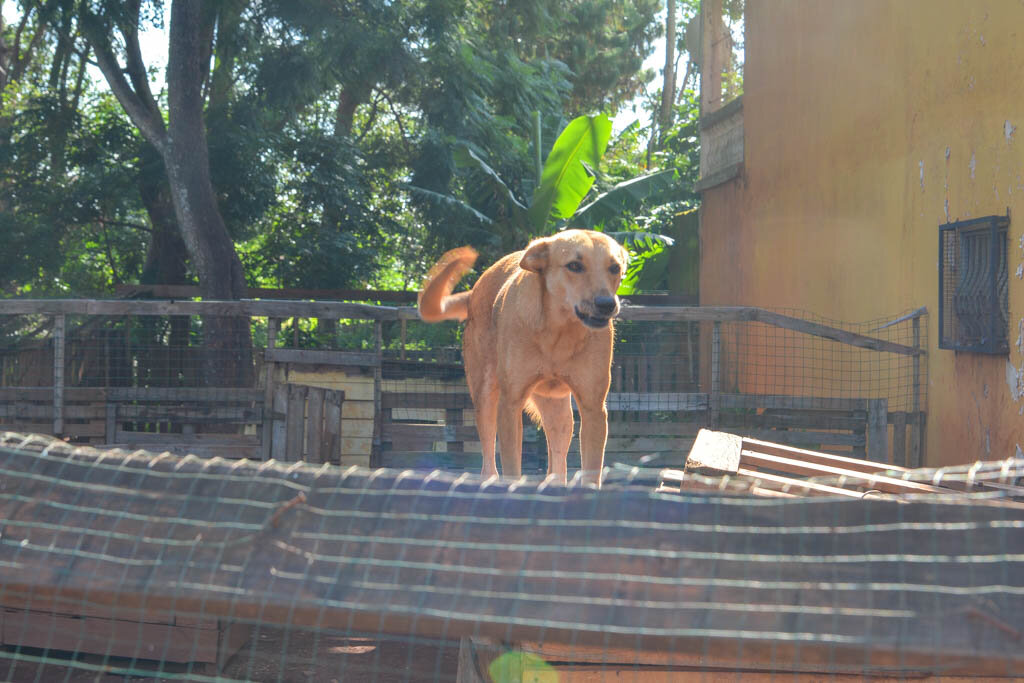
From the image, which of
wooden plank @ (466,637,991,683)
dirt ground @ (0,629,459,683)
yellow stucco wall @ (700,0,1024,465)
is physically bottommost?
dirt ground @ (0,629,459,683)

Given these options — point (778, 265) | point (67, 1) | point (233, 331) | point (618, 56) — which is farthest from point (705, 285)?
point (618, 56)

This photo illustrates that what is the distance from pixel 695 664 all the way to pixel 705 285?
38.9 feet

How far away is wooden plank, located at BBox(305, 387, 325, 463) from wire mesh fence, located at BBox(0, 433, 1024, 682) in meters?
6.15

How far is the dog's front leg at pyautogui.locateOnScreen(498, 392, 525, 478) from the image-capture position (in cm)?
492

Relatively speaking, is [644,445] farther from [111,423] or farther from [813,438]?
[111,423]

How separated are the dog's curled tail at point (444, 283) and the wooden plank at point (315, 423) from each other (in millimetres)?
2610

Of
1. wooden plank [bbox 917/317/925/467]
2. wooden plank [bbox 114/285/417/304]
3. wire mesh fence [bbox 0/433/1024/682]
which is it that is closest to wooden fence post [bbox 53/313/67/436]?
wooden plank [bbox 114/285/417/304]

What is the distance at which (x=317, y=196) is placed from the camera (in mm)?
16172

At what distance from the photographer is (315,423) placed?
819cm

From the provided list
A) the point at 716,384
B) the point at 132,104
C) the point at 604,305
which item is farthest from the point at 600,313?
the point at 132,104

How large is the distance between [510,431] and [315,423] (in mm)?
3667

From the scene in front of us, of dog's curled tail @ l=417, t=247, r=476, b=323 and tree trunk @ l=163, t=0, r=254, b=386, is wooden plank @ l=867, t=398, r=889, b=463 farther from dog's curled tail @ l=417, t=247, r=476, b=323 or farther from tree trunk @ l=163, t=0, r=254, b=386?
tree trunk @ l=163, t=0, r=254, b=386

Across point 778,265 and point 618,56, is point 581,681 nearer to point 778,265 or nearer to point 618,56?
point 778,265

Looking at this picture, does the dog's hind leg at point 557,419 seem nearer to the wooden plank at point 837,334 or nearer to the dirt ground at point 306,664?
the dirt ground at point 306,664
